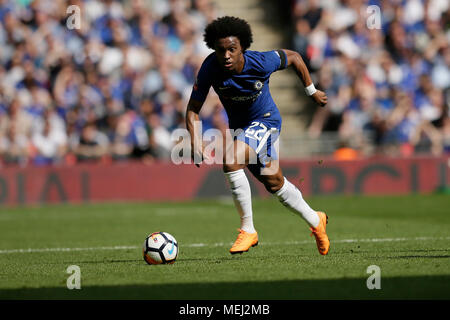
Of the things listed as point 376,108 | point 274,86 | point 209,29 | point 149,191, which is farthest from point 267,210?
point 209,29

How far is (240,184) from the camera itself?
829 cm

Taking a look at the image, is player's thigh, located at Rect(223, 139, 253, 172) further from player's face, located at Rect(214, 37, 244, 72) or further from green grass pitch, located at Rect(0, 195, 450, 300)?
green grass pitch, located at Rect(0, 195, 450, 300)

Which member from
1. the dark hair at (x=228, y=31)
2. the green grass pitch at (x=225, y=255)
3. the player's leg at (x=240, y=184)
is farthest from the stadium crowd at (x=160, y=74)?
the dark hair at (x=228, y=31)

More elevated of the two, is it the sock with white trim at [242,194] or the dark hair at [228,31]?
the dark hair at [228,31]

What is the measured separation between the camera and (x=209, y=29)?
8.03m

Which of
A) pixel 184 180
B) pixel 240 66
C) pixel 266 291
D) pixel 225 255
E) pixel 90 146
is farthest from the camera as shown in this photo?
pixel 184 180

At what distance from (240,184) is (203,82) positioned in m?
1.07

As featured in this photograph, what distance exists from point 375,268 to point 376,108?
12.6m

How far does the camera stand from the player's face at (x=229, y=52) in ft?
26.0

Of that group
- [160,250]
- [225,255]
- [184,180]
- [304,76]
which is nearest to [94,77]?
[184,180]

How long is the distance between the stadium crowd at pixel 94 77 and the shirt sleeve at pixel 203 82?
10.1 m

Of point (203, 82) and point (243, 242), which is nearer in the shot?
point (203, 82)

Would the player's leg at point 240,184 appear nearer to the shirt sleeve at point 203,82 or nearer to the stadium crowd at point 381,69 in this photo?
the shirt sleeve at point 203,82

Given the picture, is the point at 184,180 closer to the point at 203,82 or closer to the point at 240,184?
the point at 240,184
